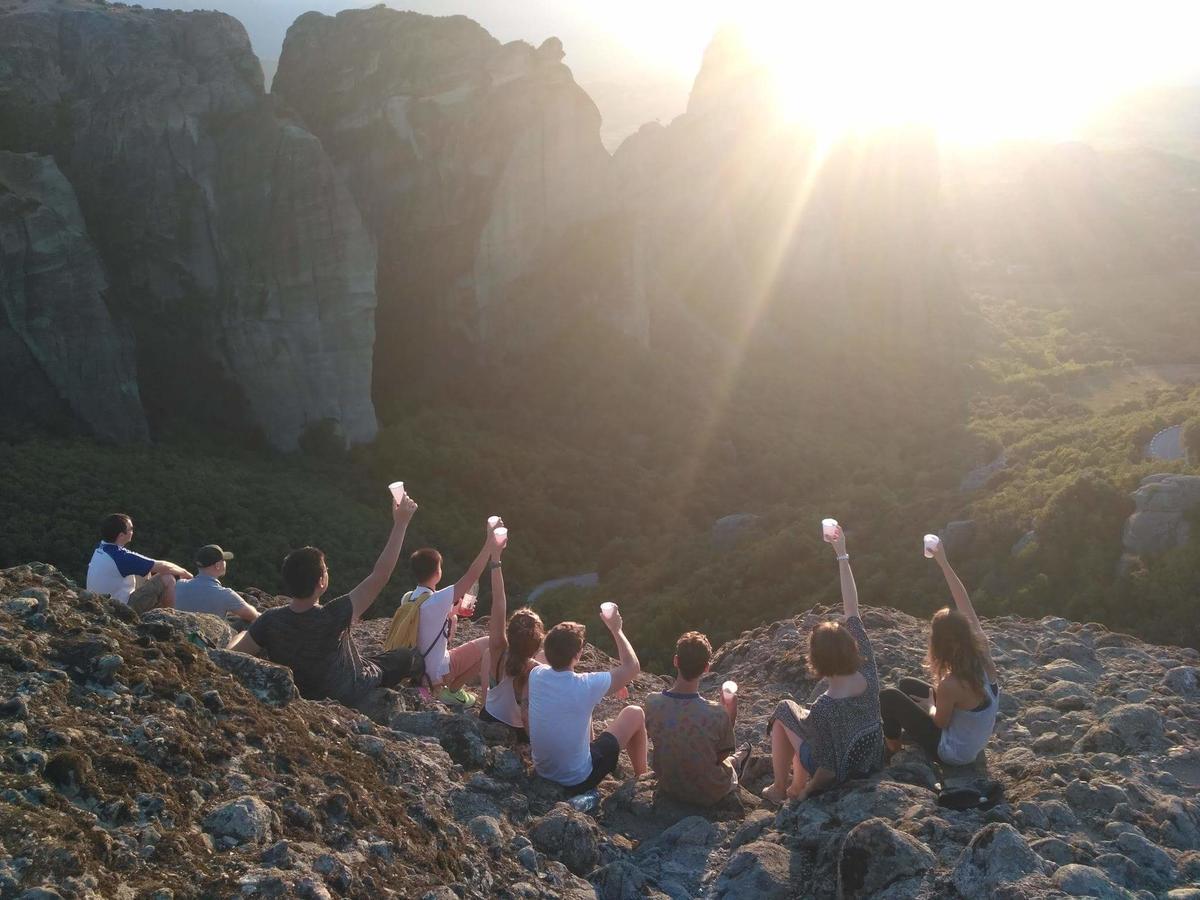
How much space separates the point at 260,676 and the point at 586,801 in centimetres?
231

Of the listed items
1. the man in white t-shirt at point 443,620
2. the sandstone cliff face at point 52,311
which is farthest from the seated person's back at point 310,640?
the sandstone cliff face at point 52,311

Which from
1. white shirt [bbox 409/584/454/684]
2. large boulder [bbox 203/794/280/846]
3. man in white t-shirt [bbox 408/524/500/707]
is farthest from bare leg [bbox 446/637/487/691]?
large boulder [bbox 203/794/280/846]

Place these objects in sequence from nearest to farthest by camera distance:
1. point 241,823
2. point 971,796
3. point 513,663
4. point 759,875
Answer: point 241,823 < point 759,875 < point 971,796 < point 513,663

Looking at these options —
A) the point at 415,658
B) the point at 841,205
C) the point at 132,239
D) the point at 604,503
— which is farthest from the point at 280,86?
the point at 415,658

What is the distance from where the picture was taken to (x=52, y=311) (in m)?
25.3

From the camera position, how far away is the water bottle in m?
6.53

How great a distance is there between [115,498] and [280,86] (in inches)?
938

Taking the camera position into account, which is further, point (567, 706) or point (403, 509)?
point (403, 509)

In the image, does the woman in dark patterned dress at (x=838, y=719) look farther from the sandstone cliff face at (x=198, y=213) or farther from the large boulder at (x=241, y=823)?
the sandstone cliff face at (x=198, y=213)

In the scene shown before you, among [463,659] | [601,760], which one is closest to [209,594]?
[463,659]

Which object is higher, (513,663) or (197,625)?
(197,625)

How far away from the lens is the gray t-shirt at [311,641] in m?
6.62

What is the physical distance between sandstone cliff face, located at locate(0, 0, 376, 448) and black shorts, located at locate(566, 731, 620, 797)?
82.5ft

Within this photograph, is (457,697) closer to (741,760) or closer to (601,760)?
(601,760)
